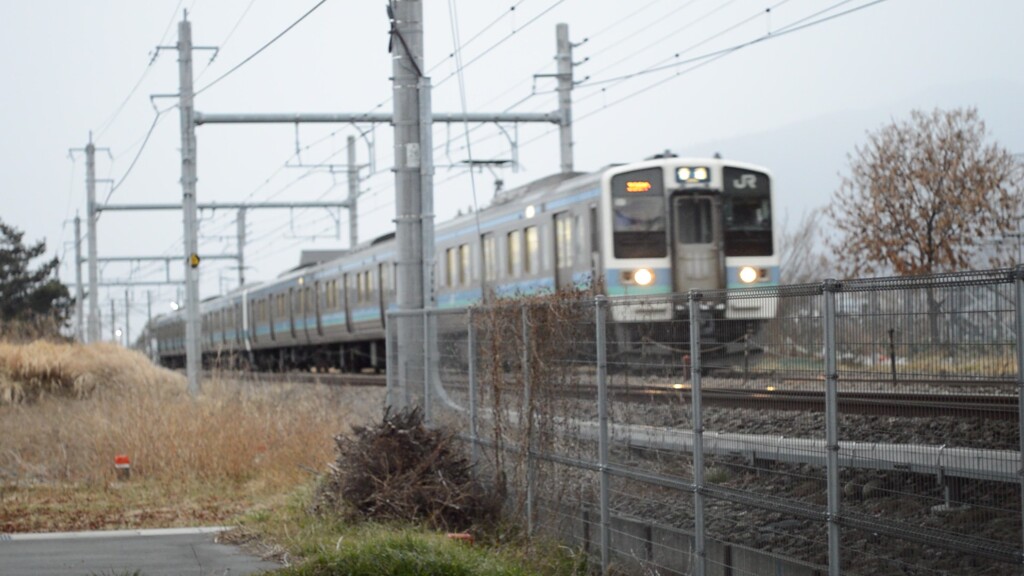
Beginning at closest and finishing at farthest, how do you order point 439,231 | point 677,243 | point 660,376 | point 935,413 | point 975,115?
point 935,413 → point 660,376 → point 677,243 → point 439,231 → point 975,115

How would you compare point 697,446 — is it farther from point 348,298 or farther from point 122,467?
point 348,298

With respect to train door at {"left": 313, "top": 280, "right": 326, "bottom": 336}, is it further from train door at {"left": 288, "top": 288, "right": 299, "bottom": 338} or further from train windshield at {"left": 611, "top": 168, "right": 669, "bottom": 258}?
train windshield at {"left": 611, "top": 168, "right": 669, "bottom": 258}

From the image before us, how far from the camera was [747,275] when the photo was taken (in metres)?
19.4

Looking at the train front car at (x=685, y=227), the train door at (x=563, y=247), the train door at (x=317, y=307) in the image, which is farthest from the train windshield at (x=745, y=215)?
the train door at (x=317, y=307)

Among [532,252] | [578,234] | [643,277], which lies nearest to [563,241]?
[578,234]

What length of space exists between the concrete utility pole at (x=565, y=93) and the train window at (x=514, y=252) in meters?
2.30

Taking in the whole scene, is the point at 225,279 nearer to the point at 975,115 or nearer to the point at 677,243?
the point at 975,115

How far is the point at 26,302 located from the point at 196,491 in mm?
A: 36351

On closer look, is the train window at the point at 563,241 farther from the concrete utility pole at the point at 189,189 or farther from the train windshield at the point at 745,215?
the concrete utility pole at the point at 189,189

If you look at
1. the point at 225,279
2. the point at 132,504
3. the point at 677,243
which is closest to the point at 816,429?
the point at 132,504

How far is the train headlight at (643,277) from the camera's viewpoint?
738 inches

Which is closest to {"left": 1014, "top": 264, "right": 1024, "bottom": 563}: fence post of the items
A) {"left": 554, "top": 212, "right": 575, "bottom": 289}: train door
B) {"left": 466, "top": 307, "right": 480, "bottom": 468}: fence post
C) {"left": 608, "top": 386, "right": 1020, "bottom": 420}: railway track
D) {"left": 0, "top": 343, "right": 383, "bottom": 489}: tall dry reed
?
{"left": 608, "top": 386, "right": 1020, "bottom": 420}: railway track

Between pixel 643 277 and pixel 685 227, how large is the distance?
1.01 meters

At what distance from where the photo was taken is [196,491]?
→ 1354cm
